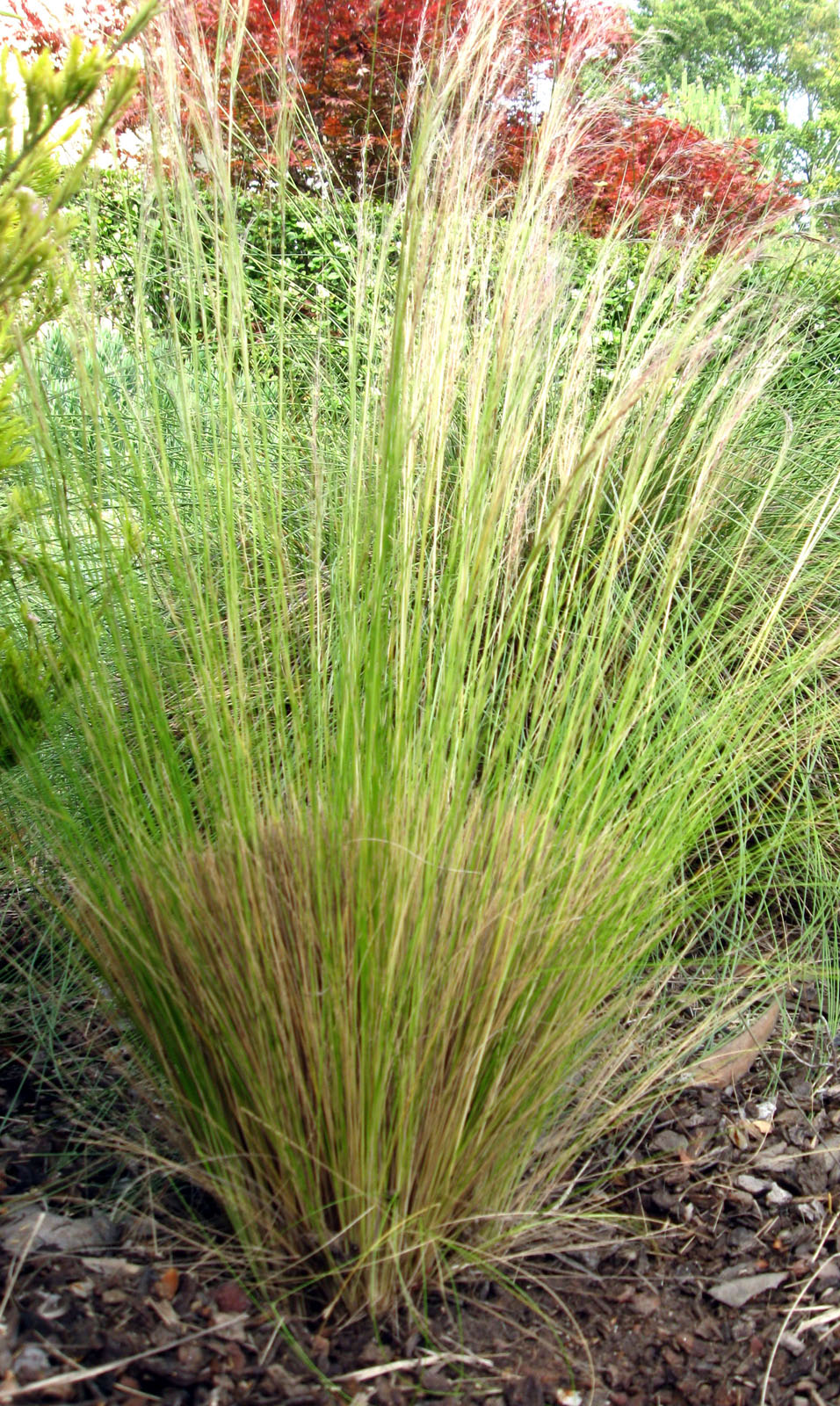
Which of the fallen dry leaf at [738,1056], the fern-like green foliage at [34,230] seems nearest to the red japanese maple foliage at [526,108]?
the fern-like green foliage at [34,230]

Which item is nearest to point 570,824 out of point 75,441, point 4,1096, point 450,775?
point 450,775

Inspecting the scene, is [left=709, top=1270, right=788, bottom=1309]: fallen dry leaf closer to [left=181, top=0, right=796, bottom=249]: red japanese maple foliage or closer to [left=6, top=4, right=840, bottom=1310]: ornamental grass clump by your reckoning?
[left=6, top=4, right=840, bottom=1310]: ornamental grass clump

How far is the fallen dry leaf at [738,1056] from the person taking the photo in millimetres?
1945

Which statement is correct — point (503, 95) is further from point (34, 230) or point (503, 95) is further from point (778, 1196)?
point (778, 1196)

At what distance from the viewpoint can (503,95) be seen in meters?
2.23

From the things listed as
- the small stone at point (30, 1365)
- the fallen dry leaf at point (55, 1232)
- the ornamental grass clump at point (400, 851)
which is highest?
the ornamental grass clump at point (400, 851)

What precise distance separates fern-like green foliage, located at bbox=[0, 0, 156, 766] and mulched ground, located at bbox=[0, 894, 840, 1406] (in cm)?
56

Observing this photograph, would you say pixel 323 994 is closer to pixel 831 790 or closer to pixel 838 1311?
pixel 838 1311

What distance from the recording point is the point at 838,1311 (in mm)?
1483

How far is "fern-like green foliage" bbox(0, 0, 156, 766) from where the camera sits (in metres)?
1.30

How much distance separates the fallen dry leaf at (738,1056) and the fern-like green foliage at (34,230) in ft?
4.12

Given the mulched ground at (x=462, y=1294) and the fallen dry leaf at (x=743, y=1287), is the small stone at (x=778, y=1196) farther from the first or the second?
the fallen dry leaf at (x=743, y=1287)

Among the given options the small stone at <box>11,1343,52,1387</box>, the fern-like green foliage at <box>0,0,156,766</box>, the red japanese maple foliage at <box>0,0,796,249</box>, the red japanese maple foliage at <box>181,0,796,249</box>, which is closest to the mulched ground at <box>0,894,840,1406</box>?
the small stone at <box>11,1343,52,1387</box>

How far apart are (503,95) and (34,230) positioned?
1253 millimetres
